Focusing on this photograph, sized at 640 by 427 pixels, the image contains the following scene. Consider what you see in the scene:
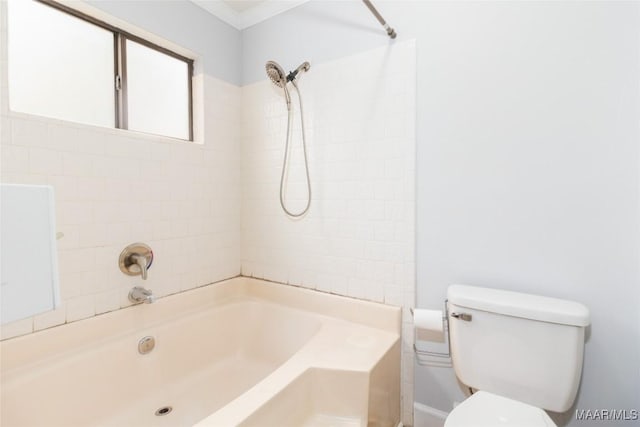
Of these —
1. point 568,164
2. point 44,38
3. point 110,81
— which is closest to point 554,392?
point 568,164

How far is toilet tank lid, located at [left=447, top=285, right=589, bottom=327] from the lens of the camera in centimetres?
109

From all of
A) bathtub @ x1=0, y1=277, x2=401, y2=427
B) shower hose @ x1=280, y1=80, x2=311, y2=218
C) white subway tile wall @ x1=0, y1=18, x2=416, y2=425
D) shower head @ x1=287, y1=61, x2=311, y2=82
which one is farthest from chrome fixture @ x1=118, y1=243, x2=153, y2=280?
shower head @ x1=287, y1=61, x2=311, y2=82

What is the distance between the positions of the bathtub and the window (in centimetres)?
99

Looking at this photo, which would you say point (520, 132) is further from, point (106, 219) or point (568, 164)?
point (106, 219)

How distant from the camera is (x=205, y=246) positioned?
1934mm

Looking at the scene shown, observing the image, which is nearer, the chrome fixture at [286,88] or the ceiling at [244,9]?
the chrome fixture at [286,88]

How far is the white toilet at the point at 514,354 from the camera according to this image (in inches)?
42.1

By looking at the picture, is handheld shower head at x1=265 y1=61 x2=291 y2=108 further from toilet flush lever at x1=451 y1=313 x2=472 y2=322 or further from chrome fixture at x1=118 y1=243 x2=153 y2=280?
toilet flush lever at x1=451 y1=313 x2=472 y2=322

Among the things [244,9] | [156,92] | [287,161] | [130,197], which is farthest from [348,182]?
[244,9]

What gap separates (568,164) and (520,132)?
0.71 feet

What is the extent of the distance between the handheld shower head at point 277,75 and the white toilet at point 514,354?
1415mm

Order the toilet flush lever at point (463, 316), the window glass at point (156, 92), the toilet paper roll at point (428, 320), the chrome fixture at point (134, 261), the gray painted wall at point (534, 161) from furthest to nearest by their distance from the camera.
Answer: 1. the window glass at point (156, 92)
2. the chrome fixture at point (134, 261)
3. the toilet paper roll at point (428, 320)
4. the toilet flush lever at point (463, 316)
5. the gray painted wall at point (534, 161)

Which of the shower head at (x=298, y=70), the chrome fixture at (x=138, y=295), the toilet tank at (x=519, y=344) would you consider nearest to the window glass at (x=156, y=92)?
the shower head at (x=298, y=70)
